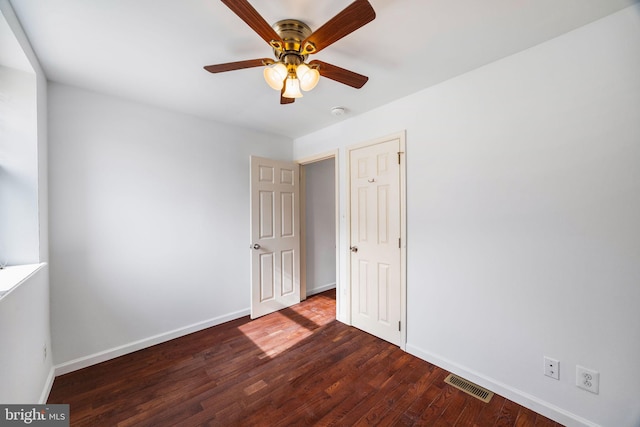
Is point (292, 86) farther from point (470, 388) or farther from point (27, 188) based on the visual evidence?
point (470, 388)

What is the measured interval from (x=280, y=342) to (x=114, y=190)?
2192 millimetres

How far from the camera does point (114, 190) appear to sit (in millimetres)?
2281

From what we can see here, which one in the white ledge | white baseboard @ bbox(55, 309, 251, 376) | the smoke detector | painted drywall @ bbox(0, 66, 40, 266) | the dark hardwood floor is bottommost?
the dark hardwood floor

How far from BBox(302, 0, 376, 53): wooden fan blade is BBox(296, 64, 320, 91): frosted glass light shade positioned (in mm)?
100

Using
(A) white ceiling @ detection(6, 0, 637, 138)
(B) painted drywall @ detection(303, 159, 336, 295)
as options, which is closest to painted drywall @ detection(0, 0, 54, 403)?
(A) white ceiling @ detection(6, 0, 637, 138)

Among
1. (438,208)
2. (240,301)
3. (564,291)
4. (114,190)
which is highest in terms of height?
(114,190)

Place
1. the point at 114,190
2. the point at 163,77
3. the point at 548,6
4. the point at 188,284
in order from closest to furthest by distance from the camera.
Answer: the point at 548,6, the point at 163,77, the point at 114,190, the point at 188,284

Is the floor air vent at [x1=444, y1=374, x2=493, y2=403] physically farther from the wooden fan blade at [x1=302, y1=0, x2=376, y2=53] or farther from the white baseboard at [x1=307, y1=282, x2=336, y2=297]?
the wooden fan blade at [x1=302, y1=0, x2=376, y2=53]

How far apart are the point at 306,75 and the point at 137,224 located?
220 cm

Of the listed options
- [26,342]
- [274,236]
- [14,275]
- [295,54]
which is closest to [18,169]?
[14,275]

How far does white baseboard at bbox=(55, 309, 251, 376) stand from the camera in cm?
207

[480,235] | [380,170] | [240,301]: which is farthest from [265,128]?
[480,235]

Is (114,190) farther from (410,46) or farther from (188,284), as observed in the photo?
(410,46)

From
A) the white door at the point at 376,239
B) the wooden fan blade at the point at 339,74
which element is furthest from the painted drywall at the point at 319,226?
the wooden fan blade at the point at 339,74
